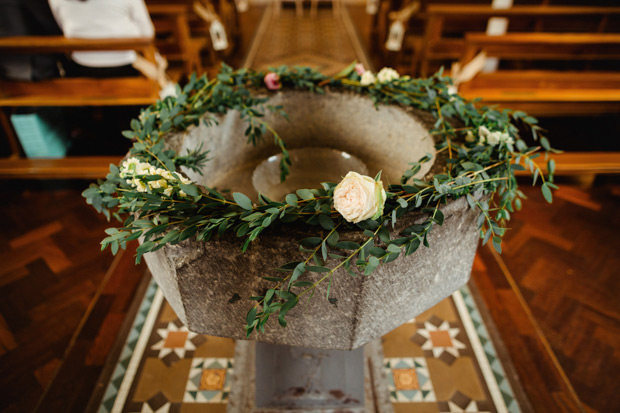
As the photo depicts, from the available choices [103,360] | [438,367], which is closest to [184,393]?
[103,360]

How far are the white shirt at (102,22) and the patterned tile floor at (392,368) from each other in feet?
6.57

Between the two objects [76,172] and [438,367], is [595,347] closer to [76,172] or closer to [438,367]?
[438,367]

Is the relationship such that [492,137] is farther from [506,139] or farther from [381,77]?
[381,77]

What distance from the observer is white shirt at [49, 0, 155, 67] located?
2.79 m

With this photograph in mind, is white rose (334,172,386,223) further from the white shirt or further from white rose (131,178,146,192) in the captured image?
the white shirt

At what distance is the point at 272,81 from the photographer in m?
1.63

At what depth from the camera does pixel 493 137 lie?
1.20 m

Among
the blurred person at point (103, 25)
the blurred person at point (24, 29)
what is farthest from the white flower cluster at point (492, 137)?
the blurred person at point (24, 29)

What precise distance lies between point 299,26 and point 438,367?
21.1ft

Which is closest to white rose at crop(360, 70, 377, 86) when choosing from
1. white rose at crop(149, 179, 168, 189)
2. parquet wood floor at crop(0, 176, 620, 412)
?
white rose at crop(149, 179, 168, 189)

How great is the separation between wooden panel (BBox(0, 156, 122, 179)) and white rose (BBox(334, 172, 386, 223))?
2.57 metres

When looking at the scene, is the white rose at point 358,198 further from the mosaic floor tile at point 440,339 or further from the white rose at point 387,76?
the mosaic floor tile at point 440,339

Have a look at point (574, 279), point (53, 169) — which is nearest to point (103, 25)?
point (53, 169)

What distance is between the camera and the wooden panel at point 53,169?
2930mm
